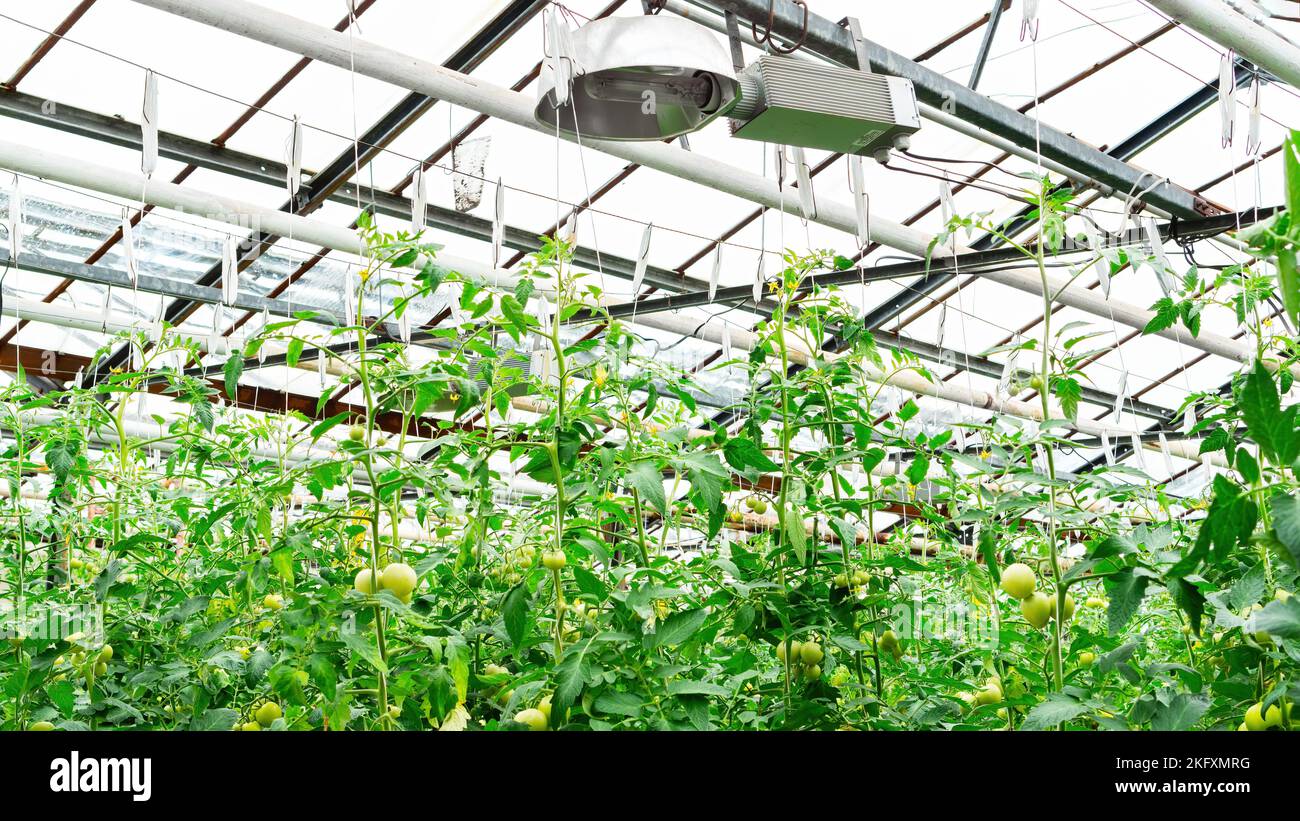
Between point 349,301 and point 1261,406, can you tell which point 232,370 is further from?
point 349,301

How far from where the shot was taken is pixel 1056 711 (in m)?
1.09

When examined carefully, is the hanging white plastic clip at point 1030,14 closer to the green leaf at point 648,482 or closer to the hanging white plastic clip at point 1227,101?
the hanging white plastic clip at point 1227,101

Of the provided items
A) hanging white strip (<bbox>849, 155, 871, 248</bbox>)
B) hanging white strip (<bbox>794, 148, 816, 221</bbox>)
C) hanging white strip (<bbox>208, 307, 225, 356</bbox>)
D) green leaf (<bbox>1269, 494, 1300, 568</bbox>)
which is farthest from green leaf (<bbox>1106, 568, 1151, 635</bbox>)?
hanging white strip (<bbox>208, 307, 225, 356</bbox>)

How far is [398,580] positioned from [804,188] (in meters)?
1.75

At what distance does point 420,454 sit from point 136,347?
2.40 feet

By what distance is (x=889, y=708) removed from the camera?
4.73 ft

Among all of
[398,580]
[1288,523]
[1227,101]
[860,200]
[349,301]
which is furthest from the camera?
[349,301]

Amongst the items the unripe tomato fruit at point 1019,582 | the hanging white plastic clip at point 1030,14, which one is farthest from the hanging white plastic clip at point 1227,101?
the unripe tomato fruit at point 1019,582

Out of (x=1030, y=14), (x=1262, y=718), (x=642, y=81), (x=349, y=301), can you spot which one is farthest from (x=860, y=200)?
(x=1262, y=718)

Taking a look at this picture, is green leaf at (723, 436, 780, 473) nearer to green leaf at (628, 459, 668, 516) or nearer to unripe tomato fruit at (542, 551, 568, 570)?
green leaf at (628, 459, 668, 516)

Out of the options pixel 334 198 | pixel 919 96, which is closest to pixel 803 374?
pixel 919 96

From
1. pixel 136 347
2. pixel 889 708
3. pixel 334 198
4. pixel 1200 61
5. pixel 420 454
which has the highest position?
pixel 1200 61

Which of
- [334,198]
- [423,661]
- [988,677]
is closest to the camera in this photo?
[423,661]
